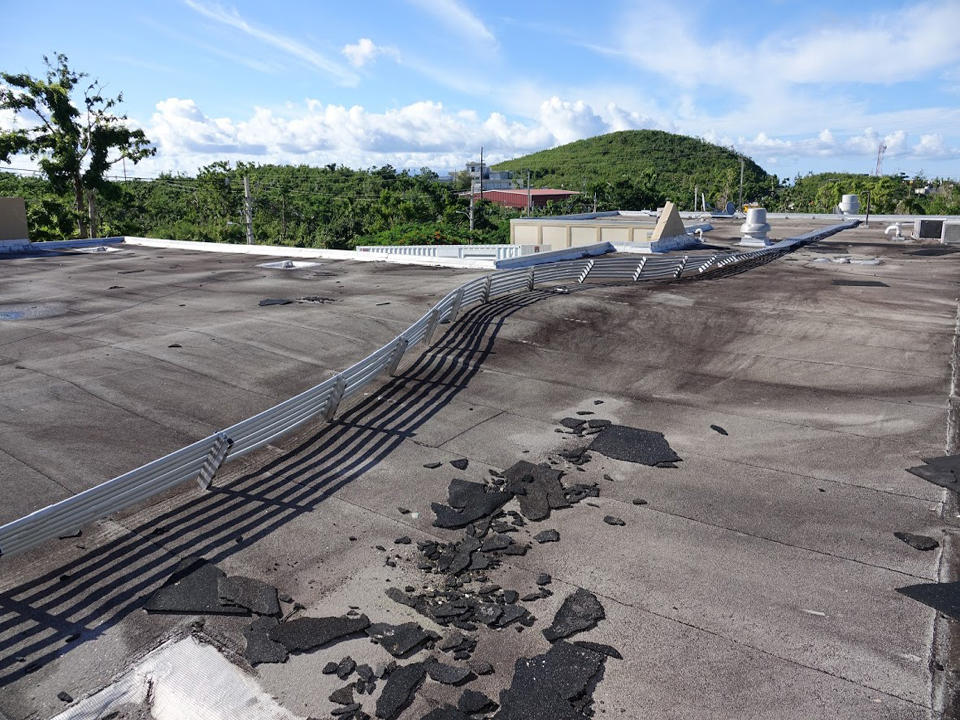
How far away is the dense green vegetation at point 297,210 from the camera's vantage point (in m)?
62.4

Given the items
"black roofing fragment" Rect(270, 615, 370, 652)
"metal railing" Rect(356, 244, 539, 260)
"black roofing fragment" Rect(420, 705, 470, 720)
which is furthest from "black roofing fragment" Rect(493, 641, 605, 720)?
"metal railing" Rect(356, 244, 539, 260)

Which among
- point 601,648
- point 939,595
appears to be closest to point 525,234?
point 939,595

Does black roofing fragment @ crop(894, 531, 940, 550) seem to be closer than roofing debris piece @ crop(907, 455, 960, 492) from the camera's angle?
Yes

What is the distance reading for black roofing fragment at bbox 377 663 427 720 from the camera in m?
5.71

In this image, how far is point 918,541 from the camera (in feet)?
26.8

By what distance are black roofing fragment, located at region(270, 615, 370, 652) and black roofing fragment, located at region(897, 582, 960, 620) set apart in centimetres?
547

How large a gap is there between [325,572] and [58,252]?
38.1 m

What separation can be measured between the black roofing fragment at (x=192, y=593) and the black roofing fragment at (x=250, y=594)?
0.20 feet

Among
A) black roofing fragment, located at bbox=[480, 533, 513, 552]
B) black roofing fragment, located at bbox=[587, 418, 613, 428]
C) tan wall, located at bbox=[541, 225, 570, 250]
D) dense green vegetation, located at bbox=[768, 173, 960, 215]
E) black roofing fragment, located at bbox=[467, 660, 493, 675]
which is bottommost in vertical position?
black roofing fragment, located at bbox=[467, 660, 493, 675]

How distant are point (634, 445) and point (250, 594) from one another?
6280mm

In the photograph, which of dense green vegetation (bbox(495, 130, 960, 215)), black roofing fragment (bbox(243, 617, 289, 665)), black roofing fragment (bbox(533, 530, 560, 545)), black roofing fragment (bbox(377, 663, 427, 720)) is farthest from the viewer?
dense green vegetation (bbox(495, 130, 960, 215))

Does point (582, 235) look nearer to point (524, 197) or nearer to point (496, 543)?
point (496, 543)

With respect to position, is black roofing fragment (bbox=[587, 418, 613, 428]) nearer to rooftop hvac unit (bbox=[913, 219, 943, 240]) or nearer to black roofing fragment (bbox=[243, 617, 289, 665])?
black roofing fragment (bbox=[243, 617, 289, 665])

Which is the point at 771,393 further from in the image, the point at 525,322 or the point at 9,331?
the point at 9,331
